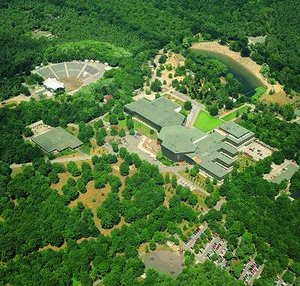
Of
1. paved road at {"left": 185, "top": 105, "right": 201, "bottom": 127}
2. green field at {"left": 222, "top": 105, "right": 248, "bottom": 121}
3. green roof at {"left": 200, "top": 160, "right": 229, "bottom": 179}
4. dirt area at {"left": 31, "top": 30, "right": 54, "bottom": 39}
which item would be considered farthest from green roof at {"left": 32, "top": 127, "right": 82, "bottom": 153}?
dirt area at {"left": 31, "top": 30, "right": 54, "bottom": 39}

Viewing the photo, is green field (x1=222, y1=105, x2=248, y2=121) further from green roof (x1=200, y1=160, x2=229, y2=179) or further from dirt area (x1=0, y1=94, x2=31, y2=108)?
dirt area (x1=0, y1=94, x2=31, y2=108)

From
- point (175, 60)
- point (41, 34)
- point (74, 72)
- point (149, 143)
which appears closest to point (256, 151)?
point (149, 143)

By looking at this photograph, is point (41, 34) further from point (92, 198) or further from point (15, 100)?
point (92, 198)

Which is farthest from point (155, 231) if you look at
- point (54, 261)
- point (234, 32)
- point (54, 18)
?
point (54, 18)

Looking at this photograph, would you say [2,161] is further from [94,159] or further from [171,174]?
[171,174]

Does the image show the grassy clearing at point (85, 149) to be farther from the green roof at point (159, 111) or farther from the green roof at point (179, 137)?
the green roof at point (159, 111)

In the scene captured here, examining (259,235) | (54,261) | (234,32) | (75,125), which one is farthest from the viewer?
(234,32)

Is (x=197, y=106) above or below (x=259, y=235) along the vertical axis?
below
